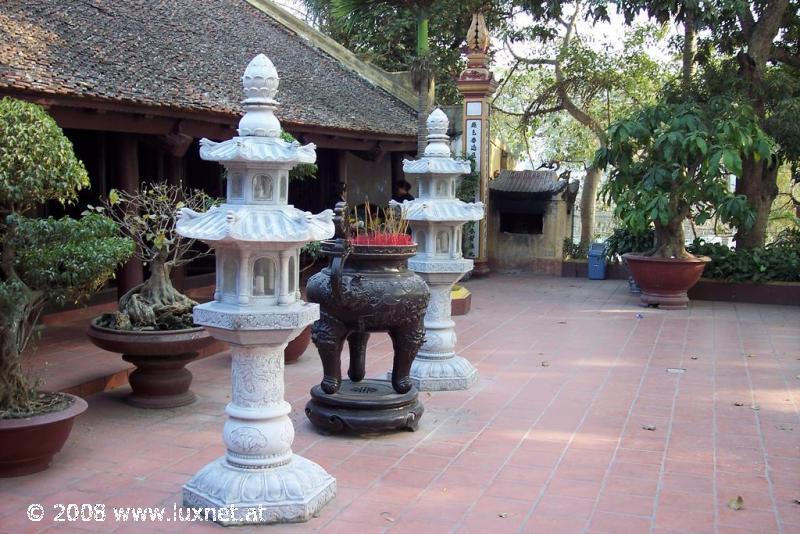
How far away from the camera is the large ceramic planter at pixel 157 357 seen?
606 centimetres

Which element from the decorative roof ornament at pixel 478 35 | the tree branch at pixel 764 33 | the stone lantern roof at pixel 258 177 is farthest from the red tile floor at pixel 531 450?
the decorative roof ornament at pixel 478 35

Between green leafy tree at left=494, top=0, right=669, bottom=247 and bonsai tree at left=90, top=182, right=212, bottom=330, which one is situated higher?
green leafy tree at left=494, top=0, right=669, bottom=247

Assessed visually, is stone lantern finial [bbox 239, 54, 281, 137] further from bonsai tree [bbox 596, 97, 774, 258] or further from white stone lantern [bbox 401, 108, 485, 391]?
bonsai tree [bbox 596, 97, 774, 258]

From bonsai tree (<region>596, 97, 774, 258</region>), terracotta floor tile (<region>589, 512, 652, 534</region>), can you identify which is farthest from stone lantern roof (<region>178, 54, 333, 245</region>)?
bonsai tree (<region>596, 97, 774, 258</region>)

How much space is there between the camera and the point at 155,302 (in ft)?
21.7

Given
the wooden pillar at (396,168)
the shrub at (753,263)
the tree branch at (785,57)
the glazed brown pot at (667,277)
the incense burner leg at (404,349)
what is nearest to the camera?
the incense burner leg at (404,349)

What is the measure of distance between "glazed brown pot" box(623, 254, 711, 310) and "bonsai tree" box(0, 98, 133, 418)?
863 centimetres

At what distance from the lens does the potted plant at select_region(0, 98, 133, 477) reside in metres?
4.75

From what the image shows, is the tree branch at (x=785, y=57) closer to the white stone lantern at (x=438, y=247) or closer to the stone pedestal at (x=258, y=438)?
the white stone lantern at (x=438, y=247)

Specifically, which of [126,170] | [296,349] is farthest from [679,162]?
[126,170]

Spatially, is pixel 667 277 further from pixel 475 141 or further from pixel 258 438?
pixel 258 438

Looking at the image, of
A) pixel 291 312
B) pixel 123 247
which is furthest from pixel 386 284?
pixel 123 247

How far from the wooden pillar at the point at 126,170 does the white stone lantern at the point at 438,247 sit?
3311 millimetres

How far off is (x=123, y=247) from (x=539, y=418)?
10.6ft
